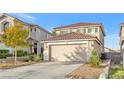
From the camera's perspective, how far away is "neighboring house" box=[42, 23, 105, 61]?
73.2ft

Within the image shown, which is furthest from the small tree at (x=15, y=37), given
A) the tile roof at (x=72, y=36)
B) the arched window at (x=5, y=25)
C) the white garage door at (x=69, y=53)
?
the tile roof at (x=72, y=36)

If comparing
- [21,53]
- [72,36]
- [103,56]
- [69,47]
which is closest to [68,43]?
[69,47]

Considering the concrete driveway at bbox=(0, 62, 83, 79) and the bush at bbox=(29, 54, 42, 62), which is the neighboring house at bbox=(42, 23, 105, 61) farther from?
the concrete driveway at bbox=(0, 62, 83, 79)

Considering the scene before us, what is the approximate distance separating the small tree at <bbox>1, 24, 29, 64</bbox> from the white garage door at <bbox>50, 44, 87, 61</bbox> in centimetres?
380

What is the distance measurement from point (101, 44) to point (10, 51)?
730cm

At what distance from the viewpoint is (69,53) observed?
22.8m

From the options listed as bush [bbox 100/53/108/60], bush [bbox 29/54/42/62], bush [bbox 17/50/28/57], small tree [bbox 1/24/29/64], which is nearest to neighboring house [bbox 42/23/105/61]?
bush [bbox 100/53/108/60]

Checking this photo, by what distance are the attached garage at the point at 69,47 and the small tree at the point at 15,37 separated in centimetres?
386

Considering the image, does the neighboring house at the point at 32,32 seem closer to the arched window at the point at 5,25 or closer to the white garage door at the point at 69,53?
the arched window at the point at 5,25
